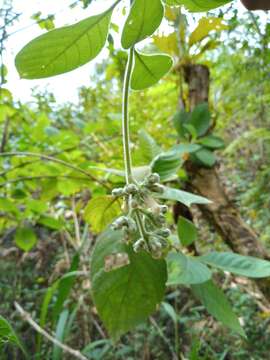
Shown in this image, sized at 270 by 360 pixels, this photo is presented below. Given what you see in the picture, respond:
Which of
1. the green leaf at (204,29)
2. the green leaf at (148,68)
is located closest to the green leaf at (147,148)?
the green leaf at (204,29)

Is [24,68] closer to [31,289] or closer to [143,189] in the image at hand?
[143,189]

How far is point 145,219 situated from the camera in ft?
1.23

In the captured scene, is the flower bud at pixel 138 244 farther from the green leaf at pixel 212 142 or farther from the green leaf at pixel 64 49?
the green leaf at pixel 212 142

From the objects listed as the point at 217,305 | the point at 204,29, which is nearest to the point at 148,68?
the point at 217,305

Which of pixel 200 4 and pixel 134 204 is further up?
pixel 200 4

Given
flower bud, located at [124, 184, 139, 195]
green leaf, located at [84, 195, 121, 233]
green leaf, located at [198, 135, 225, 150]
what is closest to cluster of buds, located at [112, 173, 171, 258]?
flower bud, located at [124, 184, 139, 195]

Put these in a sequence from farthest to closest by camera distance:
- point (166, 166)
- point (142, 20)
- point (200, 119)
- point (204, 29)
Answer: point (200, 119), point (204, 29), point (166, 166), point (142, 20)

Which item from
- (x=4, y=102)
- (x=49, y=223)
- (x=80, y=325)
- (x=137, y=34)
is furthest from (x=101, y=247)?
(x=80, y=325)

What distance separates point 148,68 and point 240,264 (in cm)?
35

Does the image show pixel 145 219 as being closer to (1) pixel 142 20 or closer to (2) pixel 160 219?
(2) pixel 160 219

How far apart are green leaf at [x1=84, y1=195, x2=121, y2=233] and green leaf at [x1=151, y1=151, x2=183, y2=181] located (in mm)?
74

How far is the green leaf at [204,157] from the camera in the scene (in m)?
0.99

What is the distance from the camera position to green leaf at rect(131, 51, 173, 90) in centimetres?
36

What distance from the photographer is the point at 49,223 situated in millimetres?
995
